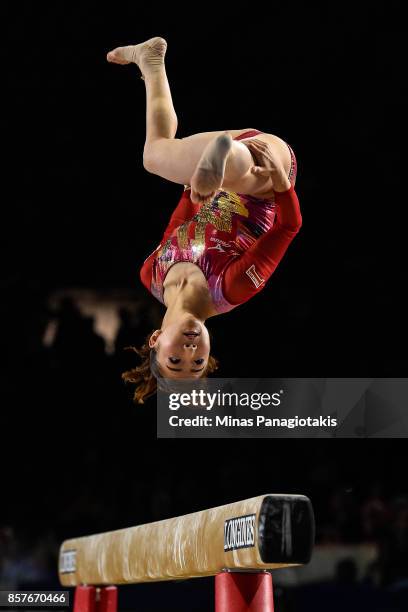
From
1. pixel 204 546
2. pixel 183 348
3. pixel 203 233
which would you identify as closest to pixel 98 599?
pixel 204 546

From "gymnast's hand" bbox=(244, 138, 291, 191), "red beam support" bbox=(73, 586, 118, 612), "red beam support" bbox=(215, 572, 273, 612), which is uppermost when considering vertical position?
"gymnast's hand" bbox=(244, 138, 291, 191)

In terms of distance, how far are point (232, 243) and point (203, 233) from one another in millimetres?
138

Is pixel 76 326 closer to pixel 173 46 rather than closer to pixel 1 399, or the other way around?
pixel 1 399

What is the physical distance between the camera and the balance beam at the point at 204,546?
285 cm

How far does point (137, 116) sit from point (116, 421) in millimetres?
2843

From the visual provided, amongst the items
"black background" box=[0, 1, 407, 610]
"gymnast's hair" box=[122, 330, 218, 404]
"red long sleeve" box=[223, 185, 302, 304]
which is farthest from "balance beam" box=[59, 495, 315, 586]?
"black background" box=[0, 1, 407, 610]

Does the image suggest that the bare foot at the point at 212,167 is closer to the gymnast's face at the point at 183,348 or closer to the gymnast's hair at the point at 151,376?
the gymnast's face at the point at 183,348

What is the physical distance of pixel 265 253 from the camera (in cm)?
369

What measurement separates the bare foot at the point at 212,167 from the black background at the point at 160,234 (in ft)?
12.6

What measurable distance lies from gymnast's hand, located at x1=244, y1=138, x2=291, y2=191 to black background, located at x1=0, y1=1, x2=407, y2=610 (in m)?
3.40

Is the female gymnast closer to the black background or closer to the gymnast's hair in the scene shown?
the gymnast's hair

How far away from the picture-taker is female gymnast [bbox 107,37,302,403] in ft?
11.9

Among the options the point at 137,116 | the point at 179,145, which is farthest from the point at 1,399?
the point at 179,145

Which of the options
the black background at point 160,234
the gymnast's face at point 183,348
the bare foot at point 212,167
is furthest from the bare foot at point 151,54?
the black background at point 160,234
